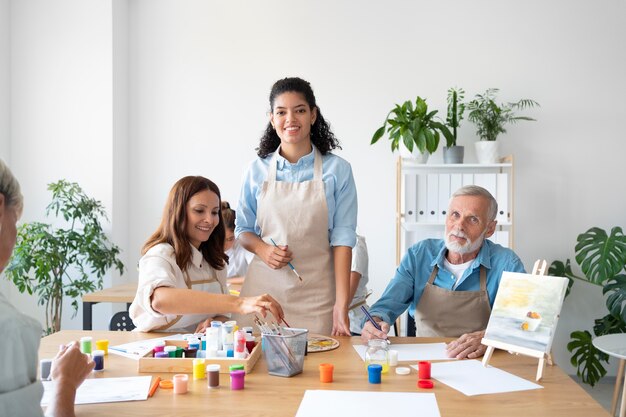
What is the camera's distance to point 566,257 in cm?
455

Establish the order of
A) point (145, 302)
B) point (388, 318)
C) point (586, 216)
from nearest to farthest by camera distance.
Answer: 1. point (145, 302)
2. point (388, 318)
3. point (586, 216)

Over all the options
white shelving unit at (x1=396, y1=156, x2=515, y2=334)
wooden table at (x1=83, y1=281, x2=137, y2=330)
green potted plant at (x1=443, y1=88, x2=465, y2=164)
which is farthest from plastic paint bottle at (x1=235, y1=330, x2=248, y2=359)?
green potted plant at (x1=443, y1=88, x2=465, y2=164)

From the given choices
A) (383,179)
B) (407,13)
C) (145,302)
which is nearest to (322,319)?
(145,302)

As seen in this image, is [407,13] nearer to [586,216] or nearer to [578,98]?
[578,98]

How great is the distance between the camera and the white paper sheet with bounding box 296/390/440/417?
1.32 meters

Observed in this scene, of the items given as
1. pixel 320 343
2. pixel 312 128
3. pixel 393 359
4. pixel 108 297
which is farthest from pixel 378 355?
pixel 108 297

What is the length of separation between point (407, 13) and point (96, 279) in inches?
124

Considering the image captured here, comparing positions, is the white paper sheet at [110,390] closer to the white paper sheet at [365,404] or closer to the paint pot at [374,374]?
the white paper sheet at [365,404]

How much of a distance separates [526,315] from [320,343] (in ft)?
2.13

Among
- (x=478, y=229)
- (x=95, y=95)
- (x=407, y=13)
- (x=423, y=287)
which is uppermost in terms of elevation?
(x=407, y=13)

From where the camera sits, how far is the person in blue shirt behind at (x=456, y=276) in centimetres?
232

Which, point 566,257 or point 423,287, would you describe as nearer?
point 423,287

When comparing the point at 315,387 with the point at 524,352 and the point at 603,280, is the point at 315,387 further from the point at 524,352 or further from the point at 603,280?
the point at 603,280

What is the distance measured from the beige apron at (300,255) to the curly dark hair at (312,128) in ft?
0.36
